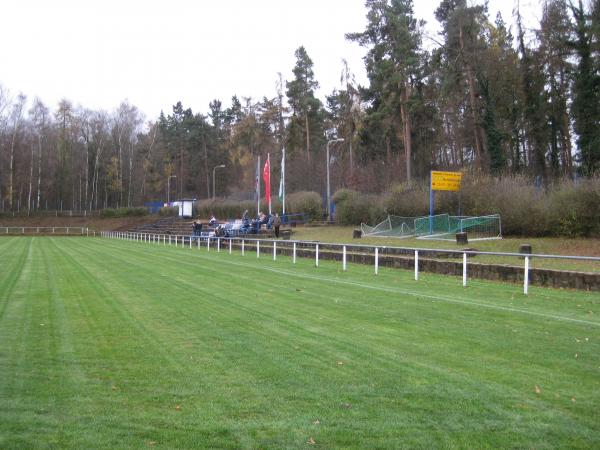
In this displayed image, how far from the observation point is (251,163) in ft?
250

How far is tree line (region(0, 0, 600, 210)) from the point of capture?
39.8m

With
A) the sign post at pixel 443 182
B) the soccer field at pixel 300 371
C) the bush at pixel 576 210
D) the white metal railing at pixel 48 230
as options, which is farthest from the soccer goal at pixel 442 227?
the white metal railing at pixel 48 230

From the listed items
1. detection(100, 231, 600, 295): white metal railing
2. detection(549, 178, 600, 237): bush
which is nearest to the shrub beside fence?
detection(549, 178, 600, 237): bush

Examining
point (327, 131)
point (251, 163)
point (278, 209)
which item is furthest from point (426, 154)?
point (251, 163)

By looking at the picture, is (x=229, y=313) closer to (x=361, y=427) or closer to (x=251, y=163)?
(x=361, y=427)

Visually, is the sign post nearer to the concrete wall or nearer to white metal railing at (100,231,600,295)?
white metal railing at (100,231,600,295)

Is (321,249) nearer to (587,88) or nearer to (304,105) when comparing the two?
(587,88)

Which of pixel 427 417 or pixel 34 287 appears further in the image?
pixel 34 287

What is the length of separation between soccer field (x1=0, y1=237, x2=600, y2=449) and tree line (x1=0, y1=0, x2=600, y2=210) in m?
24.0

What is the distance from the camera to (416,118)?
4931 centimetres

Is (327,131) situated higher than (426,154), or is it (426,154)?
(327,131)

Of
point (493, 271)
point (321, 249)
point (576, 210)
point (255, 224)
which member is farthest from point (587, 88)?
point (493, 271)

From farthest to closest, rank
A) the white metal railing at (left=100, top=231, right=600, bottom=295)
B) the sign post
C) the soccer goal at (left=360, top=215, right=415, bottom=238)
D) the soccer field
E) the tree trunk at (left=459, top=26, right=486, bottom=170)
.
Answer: the tree trunk at (left=459, top=26, right=486, bottom=170), the soccer goal at (left=360, top=215, right=415, bottom=238), the sign post, the white metal railing at (left=100, top=231, right=600, bottom=295), the soccer field

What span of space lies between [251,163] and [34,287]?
62225 mm
